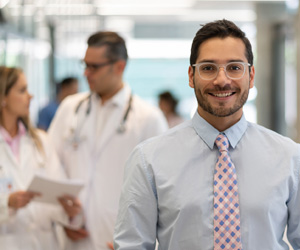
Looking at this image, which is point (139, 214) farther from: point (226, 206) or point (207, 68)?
point (207, 68)

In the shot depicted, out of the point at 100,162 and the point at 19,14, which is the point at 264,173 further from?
the point at 19,14

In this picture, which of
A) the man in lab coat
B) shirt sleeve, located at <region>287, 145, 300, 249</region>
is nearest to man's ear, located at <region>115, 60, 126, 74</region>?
the man in lab coat

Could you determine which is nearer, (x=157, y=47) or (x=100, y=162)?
(x=100, y=162)

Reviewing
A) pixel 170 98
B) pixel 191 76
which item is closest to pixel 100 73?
pixel 191 76

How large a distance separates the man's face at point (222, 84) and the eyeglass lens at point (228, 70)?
0.01m

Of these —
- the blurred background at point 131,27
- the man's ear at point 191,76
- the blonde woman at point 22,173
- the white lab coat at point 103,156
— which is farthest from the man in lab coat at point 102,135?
the blurred background at point 131,27

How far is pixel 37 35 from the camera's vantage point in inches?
439

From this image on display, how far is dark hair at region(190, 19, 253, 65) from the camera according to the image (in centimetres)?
213

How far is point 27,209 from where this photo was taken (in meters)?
3.70

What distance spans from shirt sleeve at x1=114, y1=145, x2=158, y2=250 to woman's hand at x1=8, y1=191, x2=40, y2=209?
4.64 feet

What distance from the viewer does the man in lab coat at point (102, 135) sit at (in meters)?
3.59

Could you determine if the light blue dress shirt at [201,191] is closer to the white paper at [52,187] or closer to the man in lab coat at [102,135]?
the white paper at [52,187]

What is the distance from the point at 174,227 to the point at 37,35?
9488 millimetres

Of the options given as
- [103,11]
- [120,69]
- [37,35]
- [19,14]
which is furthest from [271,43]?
[120,69]
